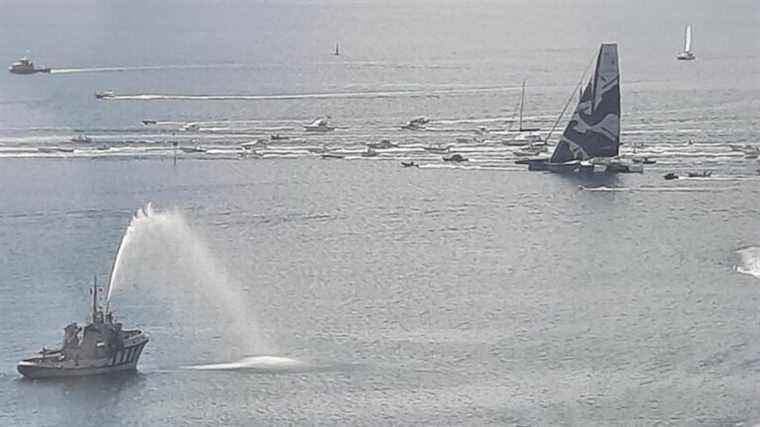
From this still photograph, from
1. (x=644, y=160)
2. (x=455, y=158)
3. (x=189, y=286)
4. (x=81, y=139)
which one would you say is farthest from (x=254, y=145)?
(x=189, y=286)

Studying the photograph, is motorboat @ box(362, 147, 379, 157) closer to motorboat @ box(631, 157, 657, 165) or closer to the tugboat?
motorboat @ box(631, 157, 657, 165)

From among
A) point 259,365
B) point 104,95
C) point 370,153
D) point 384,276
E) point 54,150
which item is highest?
point 104,95

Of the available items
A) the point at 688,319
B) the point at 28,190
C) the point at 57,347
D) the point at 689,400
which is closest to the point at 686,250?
the point at 688,319

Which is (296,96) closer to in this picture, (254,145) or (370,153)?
(254,145)

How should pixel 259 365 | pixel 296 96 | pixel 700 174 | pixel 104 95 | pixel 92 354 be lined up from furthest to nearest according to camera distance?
1. pixel 296 96
2. pixel 104 95
3. pixel 700 174
4. pixel 259 365
5. pixel 92 354

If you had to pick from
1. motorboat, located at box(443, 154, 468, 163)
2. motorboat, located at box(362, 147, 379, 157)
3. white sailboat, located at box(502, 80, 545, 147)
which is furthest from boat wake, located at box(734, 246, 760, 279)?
white sailboat, located at box(502, 80, 545, 147)

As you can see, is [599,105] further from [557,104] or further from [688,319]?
[688,319]
